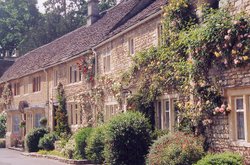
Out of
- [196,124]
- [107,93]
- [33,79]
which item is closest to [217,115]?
[196,124]

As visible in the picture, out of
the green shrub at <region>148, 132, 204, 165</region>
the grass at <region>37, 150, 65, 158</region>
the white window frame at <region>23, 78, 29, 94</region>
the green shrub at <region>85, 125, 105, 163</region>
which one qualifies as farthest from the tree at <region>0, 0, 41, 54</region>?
the green shrub at <region>148, 132, 204, 165</region>

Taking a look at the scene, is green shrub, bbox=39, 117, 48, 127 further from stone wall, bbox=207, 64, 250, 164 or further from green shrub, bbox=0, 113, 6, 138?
stone wall, bbox=207, 64, 250, 164

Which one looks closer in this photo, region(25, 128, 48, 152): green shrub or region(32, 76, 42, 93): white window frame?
region(25, 128, 48, 152): green shrub

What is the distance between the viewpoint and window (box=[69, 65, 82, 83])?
27203 millimetres

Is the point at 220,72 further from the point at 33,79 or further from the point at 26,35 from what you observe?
the point at 26,35

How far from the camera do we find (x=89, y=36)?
28969 mm

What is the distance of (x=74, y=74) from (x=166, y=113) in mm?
11520

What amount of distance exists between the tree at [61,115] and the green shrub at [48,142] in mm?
702

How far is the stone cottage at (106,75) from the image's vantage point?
13008mm

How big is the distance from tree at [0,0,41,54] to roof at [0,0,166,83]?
21019mm

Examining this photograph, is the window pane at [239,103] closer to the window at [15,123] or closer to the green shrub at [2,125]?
the window at [15,123]

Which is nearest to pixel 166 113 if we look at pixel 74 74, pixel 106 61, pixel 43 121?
pixel 106 61

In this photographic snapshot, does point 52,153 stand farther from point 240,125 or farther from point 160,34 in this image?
point 240,125

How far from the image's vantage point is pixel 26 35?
6109 centimetres
